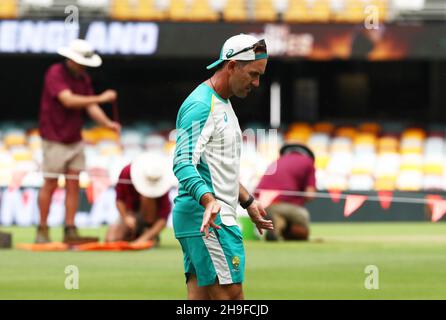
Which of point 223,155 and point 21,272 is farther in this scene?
point 21,272

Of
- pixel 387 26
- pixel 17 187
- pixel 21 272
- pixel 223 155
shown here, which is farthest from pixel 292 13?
pixel 223 155

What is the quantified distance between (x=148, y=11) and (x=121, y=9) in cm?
58

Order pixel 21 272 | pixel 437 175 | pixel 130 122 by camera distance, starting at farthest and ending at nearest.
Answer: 1. pixel 130 122
2. pixel 437 175
3. pixel 21 272

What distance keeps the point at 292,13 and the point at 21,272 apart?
13961 mm

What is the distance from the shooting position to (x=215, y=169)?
20.3 feet

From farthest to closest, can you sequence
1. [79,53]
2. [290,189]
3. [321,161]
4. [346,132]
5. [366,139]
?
[346,132], [366,139], [321,161], [290,189], [79,53]

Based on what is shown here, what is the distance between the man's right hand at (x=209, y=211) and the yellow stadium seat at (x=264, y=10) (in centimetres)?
1783

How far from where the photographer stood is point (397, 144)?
971 inches

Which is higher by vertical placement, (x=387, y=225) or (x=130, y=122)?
(x=130, y=122)

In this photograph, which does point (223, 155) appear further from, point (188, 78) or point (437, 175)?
point (188, 78)

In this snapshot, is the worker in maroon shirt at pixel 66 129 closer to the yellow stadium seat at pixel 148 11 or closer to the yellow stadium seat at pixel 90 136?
the yellow stadium seat at pixel 148 11

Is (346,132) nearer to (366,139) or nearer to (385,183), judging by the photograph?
(366,139)

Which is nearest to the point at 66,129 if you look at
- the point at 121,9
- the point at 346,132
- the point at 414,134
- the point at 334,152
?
the point at 121,9
